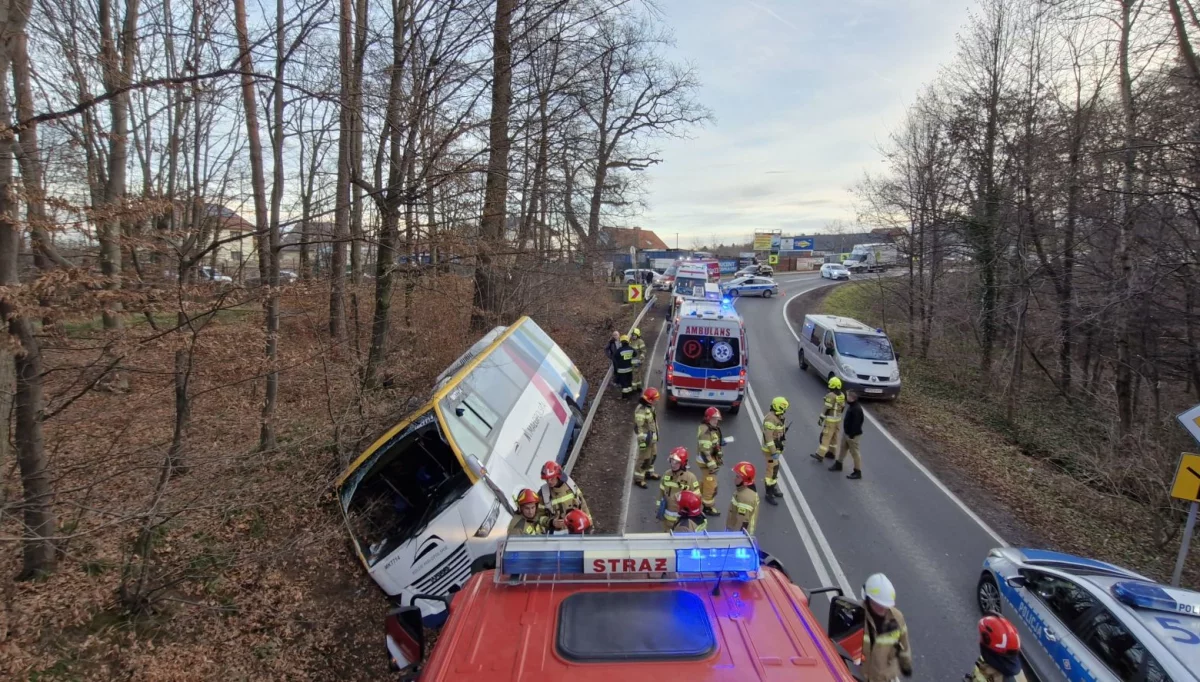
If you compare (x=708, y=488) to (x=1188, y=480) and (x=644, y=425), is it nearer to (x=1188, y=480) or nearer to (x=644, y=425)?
(x=644, y=425)

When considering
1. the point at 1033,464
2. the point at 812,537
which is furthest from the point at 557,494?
the point at 1033,464

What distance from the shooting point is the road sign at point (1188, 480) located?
6.55 metres

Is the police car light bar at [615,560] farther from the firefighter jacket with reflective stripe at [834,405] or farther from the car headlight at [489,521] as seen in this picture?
the firefighter jacket with reflective stripe at [834,405]

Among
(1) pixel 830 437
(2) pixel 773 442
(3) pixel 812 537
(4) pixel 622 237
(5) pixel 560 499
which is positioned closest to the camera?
(5) pixel 560 499

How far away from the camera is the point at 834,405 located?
10.4 metres

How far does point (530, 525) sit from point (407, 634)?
2723 millimetres

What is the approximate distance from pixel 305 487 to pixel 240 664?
2647 mm

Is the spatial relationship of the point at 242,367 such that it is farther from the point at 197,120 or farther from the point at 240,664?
the point at 197,120

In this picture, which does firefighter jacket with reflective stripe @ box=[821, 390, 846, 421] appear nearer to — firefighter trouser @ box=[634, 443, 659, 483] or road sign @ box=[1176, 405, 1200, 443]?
firefighter trouser @ box=[634, 443, 659, 483]

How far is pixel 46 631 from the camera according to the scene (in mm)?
4805

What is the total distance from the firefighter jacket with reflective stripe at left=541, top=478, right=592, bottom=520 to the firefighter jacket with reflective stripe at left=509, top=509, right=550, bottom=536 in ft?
0.47

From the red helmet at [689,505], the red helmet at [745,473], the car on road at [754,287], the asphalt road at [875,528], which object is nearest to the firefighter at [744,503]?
the red helmet at [745,473]

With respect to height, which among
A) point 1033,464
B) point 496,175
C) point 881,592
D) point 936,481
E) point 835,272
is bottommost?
point 1033,464

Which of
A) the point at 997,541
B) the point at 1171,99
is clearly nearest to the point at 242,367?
the point at 997,541
